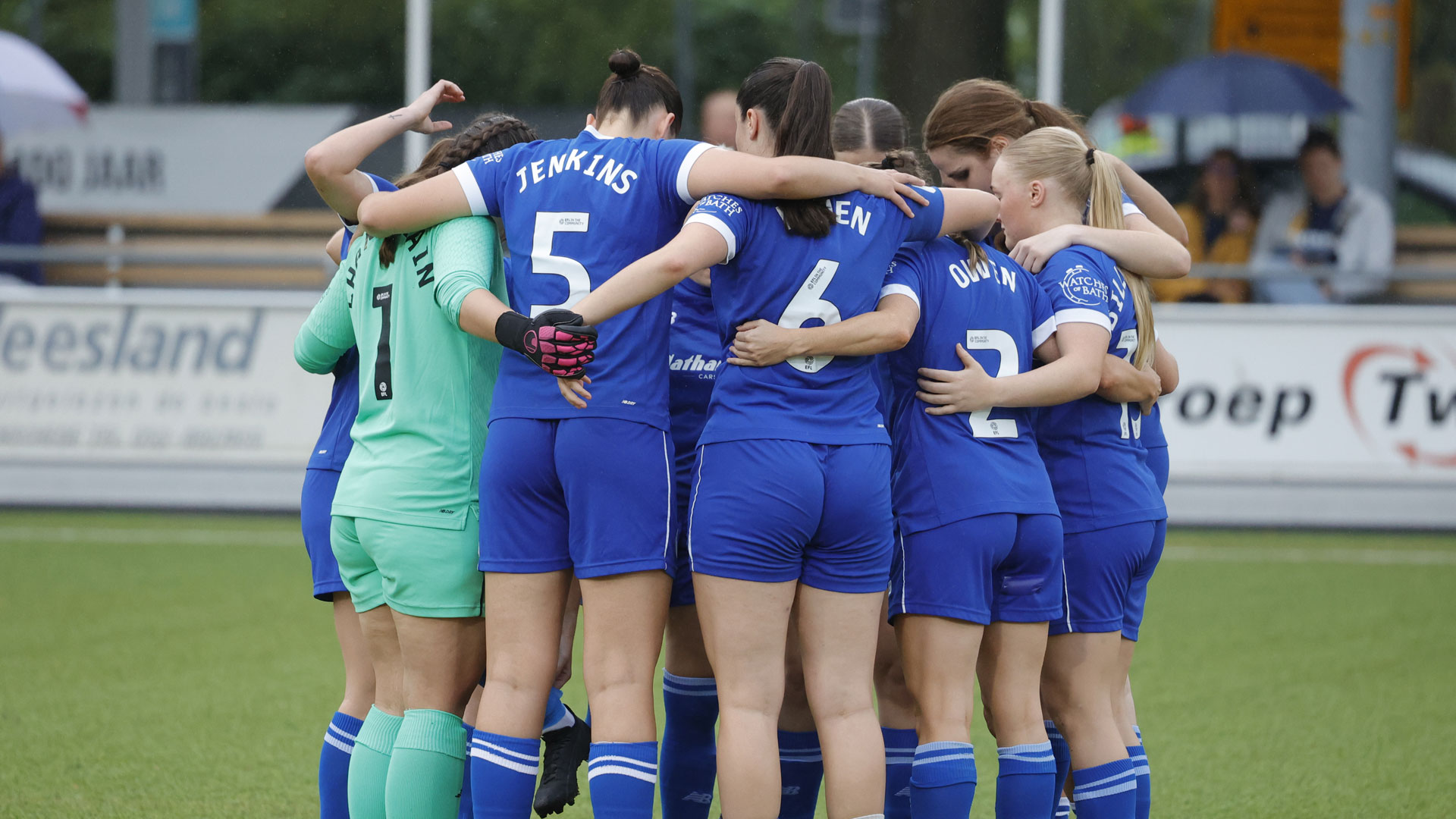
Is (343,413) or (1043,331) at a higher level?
(1043,331)

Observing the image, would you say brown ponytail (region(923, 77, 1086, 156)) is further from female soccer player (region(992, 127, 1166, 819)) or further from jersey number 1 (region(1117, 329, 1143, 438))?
jersey number 1 (region(1117, 329, 1143, 438))

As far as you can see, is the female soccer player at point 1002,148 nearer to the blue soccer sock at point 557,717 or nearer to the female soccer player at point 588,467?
the female soccer player at point 588,467

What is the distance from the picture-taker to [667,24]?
59.9 ft

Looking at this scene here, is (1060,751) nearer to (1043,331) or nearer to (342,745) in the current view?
(1043,331)

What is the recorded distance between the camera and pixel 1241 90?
11.1 m

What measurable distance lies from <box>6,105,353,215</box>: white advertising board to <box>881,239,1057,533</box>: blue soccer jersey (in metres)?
11.1

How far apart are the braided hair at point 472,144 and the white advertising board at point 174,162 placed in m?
10.4

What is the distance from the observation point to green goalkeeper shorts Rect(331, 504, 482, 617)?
3289 millimetres

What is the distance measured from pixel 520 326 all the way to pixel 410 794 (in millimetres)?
1107

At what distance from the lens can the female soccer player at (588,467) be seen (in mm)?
3230

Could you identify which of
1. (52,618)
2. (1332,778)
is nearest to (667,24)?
(52,618)

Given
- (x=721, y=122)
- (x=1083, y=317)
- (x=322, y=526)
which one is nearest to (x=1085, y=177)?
(x=1083, y=317)

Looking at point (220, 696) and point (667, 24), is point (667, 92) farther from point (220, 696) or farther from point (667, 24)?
point (667, 24)

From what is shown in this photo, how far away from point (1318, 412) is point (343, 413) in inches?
294
